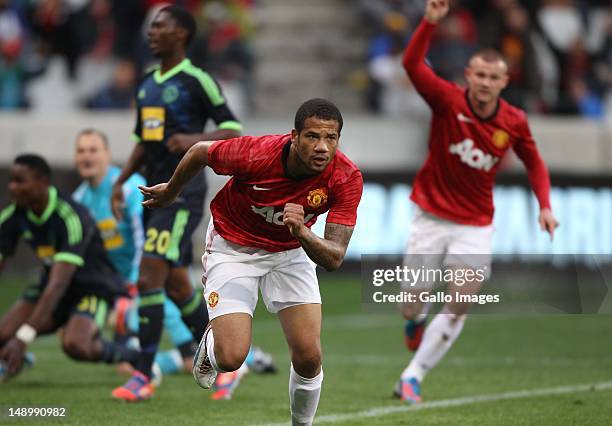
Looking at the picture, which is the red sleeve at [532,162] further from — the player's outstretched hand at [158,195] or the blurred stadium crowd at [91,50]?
the blurred stadium crowd at [91,50]

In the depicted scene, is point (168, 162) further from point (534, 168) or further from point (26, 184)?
point (534, 168)

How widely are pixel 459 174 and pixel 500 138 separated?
0.40m

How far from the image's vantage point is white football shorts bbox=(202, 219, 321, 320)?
279 inches

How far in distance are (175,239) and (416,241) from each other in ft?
6.13

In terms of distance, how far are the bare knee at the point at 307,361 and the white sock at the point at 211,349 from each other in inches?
18.5

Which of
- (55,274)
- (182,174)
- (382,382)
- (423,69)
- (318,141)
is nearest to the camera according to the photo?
(318,141)

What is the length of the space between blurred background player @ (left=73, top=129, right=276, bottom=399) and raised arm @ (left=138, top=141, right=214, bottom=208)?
319 centimetres

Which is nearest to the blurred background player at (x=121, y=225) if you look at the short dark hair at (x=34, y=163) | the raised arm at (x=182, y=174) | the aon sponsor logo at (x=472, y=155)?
the short dark hair at (x=34, y=163)

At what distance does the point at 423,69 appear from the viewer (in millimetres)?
9086

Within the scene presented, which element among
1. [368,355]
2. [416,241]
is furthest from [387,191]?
[416,241]

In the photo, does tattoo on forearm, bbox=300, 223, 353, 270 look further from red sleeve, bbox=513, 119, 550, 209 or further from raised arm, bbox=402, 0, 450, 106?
red sleeve, bbox=513, 119, 550, 209

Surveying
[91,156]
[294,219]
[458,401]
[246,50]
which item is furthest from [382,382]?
[246,50]

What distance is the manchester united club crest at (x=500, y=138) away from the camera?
9219mm

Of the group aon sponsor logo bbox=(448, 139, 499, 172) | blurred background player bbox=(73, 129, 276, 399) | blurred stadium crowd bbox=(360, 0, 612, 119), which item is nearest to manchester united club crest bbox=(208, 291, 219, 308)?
aon sponsor logo bbox=(448, 139, 499, 172)
